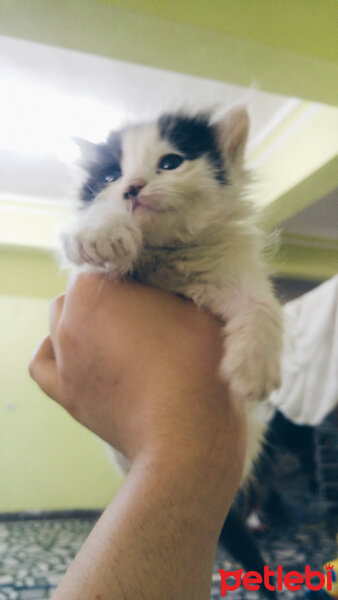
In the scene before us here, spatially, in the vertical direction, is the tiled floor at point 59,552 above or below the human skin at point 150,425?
below

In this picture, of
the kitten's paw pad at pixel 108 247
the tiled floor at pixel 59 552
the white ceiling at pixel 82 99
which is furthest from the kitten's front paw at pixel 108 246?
the tiled floor at pixel 59 552

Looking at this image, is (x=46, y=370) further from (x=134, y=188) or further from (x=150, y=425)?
(x=134, y=188)

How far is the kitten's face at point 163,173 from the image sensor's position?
82 cm

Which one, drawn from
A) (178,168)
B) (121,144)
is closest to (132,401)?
(178,168)

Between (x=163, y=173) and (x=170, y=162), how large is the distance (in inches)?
2.2

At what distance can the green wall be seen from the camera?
3461mm

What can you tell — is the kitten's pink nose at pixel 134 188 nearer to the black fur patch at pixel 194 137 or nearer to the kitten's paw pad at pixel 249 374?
the black fur patch at pixel 194 137

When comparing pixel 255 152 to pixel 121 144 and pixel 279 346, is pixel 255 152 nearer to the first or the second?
pixel 121 144

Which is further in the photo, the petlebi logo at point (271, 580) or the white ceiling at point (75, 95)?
the white ceiling at point (75, 95)

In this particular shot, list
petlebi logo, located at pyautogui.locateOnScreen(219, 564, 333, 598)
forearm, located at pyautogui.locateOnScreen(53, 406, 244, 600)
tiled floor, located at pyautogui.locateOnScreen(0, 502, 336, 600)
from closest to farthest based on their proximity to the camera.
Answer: forearm, located at pyautogui.locateOnScreen(53, 406, 244, 600) < petlebi logo, located at pyautogui.locateOnScreen(219, 564, 333, 598) < tiled floor, located at pyautogui.locateOnScreen(0, 502, 336, 600)

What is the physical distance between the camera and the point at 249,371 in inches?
24.4

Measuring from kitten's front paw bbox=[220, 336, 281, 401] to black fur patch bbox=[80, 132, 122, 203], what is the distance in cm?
55

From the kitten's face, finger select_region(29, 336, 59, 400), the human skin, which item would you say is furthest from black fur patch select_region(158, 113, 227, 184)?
finger select_region(29, 336, 59, 400)

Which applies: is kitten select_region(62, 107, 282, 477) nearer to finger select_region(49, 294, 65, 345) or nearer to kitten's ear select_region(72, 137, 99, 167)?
kitten's ear select_region(72, 137, 99, 167)
